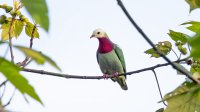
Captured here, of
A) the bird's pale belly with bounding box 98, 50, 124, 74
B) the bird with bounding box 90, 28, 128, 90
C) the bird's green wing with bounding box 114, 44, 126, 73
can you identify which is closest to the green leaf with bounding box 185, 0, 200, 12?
the bird with bounding box 90, 28, 128, 90

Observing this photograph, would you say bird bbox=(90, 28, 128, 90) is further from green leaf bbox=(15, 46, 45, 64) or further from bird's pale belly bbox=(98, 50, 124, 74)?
green leaf bbox=(15, 46, 45, 64)

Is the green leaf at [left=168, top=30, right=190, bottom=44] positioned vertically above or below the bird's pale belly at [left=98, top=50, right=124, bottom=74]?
above

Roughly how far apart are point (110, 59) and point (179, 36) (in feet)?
20.6

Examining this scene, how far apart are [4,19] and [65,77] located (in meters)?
1.09

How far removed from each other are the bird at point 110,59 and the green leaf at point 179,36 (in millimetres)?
5628

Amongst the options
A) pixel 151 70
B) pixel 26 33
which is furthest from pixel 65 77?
pixel 26 33

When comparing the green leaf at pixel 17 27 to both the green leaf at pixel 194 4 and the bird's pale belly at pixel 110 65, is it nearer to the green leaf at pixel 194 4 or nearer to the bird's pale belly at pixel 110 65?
the green leaf at pixel 194 4

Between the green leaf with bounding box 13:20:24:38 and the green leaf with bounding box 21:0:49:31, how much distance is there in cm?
235

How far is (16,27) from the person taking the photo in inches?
129

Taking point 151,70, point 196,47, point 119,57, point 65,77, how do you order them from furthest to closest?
1. point 119,57
2. point 65,77
3. point 151,70
4. point 196,47

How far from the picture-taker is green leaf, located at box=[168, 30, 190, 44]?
2504mm

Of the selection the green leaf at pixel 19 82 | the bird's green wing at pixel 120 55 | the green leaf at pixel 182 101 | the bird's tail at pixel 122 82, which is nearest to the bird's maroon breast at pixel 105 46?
the bird's green wing at pixel 120 55

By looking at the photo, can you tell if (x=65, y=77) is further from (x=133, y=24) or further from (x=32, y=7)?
(x=32, y=7)

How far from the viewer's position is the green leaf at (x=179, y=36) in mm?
2504
